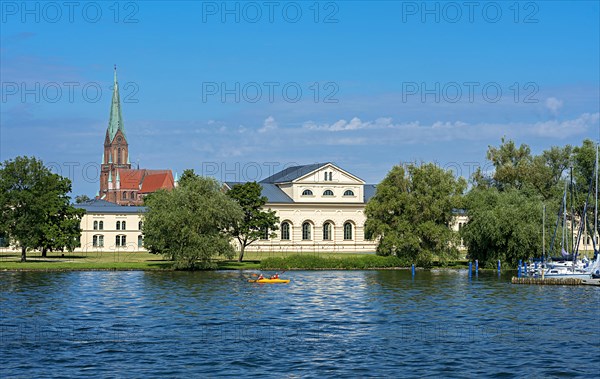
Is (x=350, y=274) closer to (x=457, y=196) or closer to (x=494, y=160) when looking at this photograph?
(x=457, y=196)

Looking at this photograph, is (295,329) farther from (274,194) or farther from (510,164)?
(274,194)

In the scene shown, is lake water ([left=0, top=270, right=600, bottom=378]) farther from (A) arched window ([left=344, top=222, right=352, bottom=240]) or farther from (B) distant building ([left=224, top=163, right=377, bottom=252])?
(A) arched window ([left=344, top=222, right=352, bottom=240])

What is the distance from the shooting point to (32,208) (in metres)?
99.1

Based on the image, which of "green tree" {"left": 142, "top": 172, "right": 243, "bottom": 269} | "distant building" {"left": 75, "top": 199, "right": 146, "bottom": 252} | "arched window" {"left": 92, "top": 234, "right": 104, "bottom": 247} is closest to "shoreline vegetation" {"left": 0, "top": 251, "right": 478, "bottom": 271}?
"green tree" {"left": 142, "top": 172, "right": 243, "bottom": 269}

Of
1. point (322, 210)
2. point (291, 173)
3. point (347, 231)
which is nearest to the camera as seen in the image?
point (322, 210)

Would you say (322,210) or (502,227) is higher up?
(322,210)

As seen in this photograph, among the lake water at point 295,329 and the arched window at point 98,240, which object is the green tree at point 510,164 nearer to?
the lake water at point 295,329

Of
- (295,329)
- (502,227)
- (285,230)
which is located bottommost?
(295,329)

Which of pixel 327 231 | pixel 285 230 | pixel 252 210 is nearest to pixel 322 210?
pixel 327 231

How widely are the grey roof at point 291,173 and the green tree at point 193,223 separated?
45888 millimetres

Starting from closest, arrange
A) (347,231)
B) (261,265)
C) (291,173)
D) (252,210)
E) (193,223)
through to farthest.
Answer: (193,223) → (261,265) → (252,210) → (347,231) → (291,173)

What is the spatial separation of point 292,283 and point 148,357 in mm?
39150

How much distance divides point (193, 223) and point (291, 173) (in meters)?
58.0

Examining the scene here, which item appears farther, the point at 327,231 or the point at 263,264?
the point at 327,231
